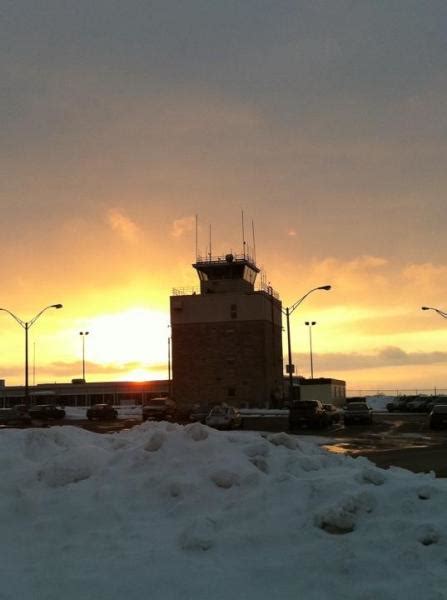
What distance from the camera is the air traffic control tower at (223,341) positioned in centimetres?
8194

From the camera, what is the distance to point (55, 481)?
10562 mm

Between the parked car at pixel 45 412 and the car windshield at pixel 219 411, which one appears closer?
the car windshield at pixel 219 411

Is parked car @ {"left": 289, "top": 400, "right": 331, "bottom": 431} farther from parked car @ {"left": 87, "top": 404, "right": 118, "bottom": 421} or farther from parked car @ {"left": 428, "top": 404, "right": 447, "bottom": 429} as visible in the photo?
parked car @ {"left": 87, "top": 404, "right": 118, "bottom": 421}

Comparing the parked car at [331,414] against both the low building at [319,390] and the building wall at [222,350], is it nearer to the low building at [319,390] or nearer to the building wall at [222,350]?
the building wall at [222,350]

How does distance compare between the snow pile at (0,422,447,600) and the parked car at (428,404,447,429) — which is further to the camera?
the parked car at (428,404,447,429)

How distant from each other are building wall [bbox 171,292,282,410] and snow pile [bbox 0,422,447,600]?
69845 mm

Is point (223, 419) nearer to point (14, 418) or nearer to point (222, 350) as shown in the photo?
point (14, 418)

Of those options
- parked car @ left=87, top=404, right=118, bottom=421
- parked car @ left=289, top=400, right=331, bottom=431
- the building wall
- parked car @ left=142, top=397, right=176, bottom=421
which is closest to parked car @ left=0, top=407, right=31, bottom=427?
parked car @ left=87, top=404, right=118, bottom=421

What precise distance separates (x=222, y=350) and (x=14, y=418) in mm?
31274

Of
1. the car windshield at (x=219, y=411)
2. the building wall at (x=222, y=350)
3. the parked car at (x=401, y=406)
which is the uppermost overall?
the building wall at (x=222, y=350)

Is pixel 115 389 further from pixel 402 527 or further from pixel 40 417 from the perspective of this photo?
pixel 402 527

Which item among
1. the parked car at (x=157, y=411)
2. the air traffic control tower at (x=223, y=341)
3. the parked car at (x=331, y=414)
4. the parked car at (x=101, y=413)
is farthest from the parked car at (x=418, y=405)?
the parked car at (x=101, y=413)

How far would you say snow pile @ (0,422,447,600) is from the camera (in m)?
7.13

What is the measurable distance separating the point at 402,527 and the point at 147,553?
10.6 ft
